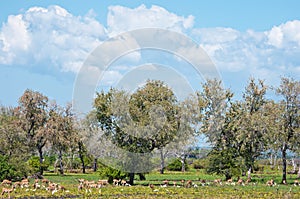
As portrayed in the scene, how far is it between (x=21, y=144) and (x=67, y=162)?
21.9 m

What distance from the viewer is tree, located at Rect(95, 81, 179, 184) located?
39844 millimetres

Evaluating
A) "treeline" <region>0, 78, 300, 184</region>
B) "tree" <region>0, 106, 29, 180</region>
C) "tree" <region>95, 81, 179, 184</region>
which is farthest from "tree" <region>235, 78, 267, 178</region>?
"tree" <region>0, 106, 29, 180</region>

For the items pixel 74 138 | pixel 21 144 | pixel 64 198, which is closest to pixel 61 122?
pixel 74 138

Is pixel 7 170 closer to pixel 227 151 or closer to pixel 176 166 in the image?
pixel 227 151

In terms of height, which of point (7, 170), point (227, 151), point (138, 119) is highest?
point (138, 119)

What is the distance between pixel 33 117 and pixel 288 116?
3135 centimetres

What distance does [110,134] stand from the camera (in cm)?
4053

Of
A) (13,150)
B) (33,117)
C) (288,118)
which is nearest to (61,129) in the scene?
(33,117)

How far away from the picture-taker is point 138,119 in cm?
4000

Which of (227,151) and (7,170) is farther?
(227,151)

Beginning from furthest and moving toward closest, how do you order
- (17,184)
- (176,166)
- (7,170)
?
1. (176,166)
2. (7,170)
3. (17,184)

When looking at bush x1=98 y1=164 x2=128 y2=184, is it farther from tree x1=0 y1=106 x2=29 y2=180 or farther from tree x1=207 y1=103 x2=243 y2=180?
tree x1=207 y1=103 x2=243 y2=180

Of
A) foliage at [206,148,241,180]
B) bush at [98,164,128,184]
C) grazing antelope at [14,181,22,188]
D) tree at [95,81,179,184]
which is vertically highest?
tree at [95,81,179,184]

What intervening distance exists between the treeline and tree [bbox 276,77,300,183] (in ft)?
0.30
